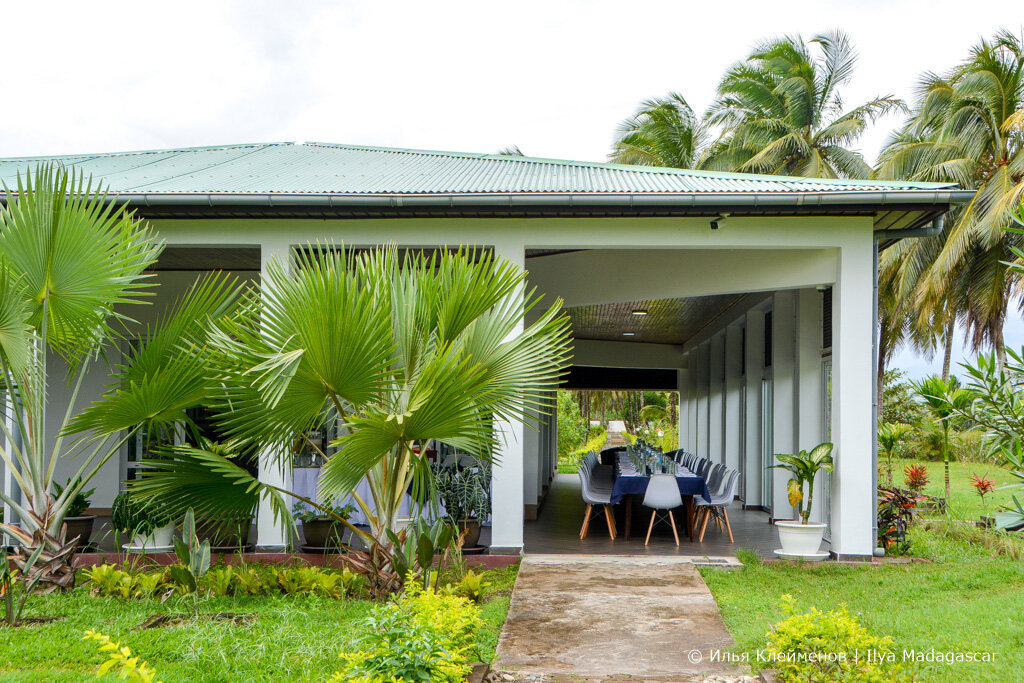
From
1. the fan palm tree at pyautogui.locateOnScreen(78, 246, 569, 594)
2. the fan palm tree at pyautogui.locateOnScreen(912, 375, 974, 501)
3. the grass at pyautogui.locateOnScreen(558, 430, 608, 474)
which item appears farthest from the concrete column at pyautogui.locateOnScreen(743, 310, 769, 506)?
the grass at pyautogui.locateOnScreen(558, 430, 608, 474)

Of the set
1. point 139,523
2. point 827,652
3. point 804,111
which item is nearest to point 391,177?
point 139,523

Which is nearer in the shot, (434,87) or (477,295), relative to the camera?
(477,295)

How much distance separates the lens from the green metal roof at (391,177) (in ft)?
22.7

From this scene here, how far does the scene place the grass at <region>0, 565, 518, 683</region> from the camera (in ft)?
12.9

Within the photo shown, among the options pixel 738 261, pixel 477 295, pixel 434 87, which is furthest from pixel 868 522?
pixel 434 87

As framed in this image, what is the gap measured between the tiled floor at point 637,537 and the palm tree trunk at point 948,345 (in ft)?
36.2

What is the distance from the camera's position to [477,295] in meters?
4.81

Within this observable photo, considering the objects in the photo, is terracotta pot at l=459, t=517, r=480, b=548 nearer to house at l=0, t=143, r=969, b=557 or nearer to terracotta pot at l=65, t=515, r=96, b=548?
house at l=0, t=143, r=969, b=557

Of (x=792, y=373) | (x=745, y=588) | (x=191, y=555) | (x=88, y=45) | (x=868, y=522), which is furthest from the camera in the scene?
(x=88, y=45)

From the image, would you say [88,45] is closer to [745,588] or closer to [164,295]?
[164,295]

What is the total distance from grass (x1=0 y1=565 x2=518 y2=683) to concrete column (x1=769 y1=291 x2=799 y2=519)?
218 inches

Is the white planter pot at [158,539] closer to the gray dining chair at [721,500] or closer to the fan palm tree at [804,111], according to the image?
the gray dining chair at [721,500]

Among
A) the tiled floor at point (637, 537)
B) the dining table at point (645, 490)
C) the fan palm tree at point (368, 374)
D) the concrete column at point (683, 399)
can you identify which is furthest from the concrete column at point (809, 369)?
the concrete column at point (683, 399)

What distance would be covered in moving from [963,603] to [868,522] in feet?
4.79
